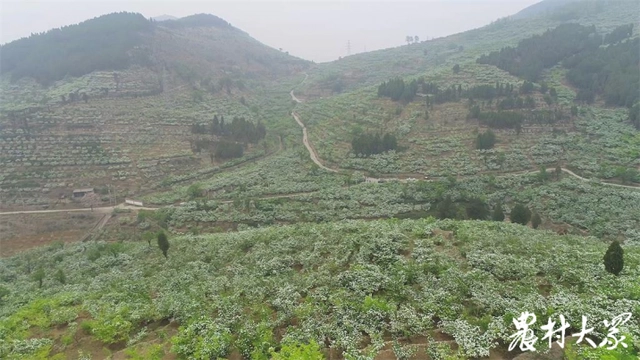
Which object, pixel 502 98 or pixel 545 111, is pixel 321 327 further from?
pixel 502 98

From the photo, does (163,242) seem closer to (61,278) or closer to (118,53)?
(61,278)

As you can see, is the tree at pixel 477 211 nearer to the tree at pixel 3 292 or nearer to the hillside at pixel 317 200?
the hillside at pixel 317 200

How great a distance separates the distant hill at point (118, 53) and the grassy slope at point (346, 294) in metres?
81.0

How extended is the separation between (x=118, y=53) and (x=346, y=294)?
97.6m

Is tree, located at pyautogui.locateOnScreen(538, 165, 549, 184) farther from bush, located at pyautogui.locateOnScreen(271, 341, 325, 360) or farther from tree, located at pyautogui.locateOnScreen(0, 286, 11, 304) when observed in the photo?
tree, located at pyautogui.locateOnScreen(0, 286, 11, 304)

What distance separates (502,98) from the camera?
62031 millimetres

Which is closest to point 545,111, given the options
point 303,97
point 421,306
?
point 421,306

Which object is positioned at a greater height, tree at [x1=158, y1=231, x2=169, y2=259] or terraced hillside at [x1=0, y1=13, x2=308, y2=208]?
terraced hillside at [x1=0, y1=13, x2=308, y2=208]

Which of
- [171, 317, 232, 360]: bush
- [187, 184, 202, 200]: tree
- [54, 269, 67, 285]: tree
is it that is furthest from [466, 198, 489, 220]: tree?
[54, 269, 67, 285]: tree

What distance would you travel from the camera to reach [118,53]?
8912cm

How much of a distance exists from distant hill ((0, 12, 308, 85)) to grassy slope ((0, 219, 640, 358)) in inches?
3190

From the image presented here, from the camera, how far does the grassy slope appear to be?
11.8 m

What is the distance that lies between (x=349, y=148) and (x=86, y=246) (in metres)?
39.2

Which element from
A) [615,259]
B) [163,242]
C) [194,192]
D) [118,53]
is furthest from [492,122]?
[118,53]
